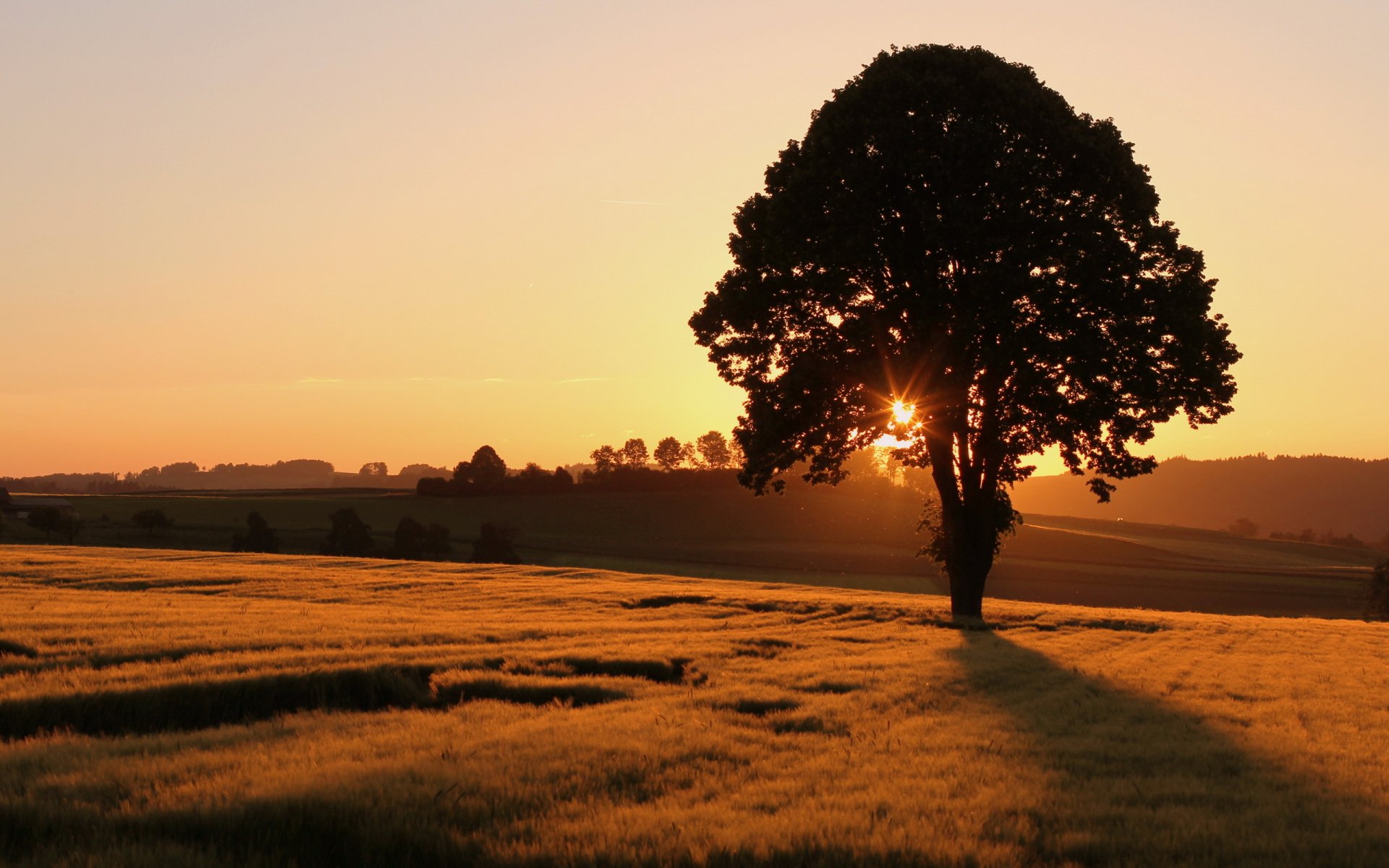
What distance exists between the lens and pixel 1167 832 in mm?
7543

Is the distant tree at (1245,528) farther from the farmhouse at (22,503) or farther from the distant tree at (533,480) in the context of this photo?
the farmhouse at (22,503)

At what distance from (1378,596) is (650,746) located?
87357 millimetres

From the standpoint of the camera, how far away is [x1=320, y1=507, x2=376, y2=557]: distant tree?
315 feet

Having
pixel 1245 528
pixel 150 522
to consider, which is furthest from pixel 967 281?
pixel 1245 528

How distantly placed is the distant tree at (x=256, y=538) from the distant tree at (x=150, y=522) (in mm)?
7643

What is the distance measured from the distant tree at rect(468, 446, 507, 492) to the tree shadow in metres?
126

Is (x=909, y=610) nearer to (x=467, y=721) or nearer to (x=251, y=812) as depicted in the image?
(x=467, y=721)

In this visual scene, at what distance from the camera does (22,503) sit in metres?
120

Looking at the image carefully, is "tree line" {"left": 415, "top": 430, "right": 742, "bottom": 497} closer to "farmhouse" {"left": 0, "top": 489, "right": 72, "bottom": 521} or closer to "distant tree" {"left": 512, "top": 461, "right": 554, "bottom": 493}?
"distant tree" {"left": 512, "top": 461, "right": 554, "bottom": 493}

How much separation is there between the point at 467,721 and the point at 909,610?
22.6m

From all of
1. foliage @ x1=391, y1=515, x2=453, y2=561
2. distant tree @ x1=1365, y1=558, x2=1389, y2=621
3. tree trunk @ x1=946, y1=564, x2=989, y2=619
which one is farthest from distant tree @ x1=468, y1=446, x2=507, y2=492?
tree trunk @ x1=946, y1=564, x2=989, y2=619

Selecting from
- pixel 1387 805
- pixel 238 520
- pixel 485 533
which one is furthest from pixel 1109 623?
pixel 238 520

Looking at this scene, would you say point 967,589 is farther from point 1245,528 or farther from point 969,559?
point 1245,528

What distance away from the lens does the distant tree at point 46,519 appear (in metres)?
97.9
